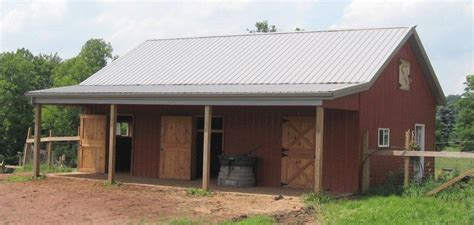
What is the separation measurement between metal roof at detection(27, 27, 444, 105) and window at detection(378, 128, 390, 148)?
199 centimetres

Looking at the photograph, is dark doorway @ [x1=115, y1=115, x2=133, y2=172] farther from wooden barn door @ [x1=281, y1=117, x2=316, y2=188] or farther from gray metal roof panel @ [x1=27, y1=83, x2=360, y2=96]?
wooden barn door @ [x1=281, y1=117, x2=316, y2=188]

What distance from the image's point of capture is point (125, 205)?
43.0 ft

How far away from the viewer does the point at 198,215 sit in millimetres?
12039

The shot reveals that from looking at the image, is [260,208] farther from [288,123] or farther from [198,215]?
[288,123]

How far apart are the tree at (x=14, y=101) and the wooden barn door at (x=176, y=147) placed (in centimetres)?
2532

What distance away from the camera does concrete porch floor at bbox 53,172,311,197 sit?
15.8m

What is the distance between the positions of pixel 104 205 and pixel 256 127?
575 centimetres

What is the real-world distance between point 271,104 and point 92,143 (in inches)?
328

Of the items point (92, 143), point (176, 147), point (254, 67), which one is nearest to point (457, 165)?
point (254, 67)

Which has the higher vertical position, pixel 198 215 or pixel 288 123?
pixel 288 123

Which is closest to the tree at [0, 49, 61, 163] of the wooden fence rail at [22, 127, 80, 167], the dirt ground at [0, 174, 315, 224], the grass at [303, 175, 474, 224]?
the wooden fence rail at [22, 127, 80, 167]

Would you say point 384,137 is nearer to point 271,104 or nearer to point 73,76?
point 271,104

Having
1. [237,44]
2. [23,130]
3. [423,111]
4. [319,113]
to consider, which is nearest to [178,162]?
[237,44]

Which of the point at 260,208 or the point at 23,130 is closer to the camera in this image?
the point at 260,208
